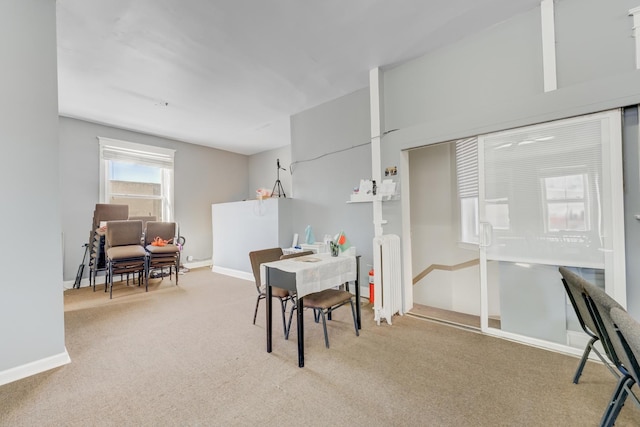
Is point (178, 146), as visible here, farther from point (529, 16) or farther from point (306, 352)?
point (529, 16)

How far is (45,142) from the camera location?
2.19 meters

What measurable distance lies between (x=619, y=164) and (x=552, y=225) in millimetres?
623

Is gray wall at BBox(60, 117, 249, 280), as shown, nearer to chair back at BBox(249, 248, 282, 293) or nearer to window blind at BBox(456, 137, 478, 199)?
chair back at BBox(249, 248, 282, 293)

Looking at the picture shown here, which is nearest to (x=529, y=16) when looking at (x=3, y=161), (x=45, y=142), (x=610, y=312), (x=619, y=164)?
(x=619, y=164)

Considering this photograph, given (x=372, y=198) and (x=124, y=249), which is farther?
(x=124, y=249)

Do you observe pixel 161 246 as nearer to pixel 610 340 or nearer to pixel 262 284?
pixel 262 284

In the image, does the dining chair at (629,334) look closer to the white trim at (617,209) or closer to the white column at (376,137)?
the white trim at (617,209)

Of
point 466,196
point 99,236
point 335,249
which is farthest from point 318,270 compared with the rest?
point 99,236

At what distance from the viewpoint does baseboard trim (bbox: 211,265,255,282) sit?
205 inches

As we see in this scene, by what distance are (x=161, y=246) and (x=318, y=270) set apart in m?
3.62

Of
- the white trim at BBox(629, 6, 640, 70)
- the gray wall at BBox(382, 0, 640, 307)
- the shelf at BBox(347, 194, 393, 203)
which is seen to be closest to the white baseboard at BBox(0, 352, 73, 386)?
the shelf at BBox(347, 194, 393, 203)

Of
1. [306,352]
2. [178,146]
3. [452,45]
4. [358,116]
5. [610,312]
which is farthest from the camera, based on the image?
[178,146]

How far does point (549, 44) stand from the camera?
2365 millimetres

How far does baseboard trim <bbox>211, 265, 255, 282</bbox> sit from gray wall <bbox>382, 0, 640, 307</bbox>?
2.99 metres
